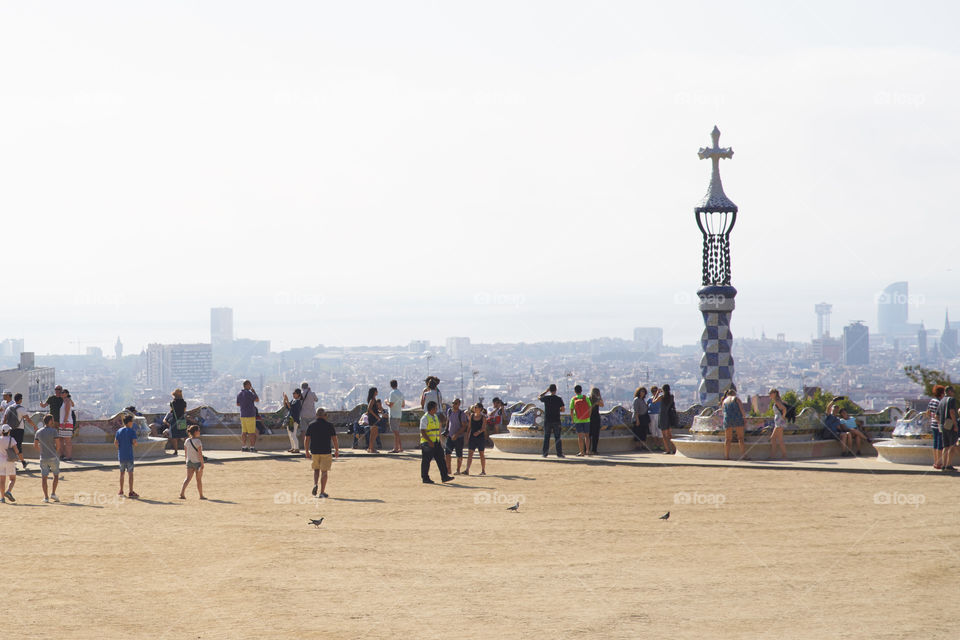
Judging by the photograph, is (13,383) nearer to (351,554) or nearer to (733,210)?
(733,210)

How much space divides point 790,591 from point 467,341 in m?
188

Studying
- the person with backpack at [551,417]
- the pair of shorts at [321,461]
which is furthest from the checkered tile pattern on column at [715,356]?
the pair of shorts at [321,461]

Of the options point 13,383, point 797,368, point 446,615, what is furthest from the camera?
point 797,368

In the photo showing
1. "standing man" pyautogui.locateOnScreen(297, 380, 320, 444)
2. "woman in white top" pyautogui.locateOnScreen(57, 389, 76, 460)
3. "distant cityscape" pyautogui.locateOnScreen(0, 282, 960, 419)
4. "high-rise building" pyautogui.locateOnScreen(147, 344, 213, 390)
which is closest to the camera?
"woman in white top" pyautogui.locateOnScreen(57, 389, 76, 460)

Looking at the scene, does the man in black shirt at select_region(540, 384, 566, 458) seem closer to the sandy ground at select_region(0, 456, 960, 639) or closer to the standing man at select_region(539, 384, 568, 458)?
the standing man at select_region(539, 384, 568, 458)

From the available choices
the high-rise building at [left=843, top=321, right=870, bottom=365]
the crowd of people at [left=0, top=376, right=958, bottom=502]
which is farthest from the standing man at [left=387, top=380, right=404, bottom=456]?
the high-rise building at [left=843, top=321, right=870, bottom=365]

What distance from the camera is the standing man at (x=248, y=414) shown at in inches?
1005

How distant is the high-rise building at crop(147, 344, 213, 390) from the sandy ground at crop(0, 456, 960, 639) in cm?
12996

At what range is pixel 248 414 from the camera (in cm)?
2598

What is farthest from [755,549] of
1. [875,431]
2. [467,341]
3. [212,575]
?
[467,341]

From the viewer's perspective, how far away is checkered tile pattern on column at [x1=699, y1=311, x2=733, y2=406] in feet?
110

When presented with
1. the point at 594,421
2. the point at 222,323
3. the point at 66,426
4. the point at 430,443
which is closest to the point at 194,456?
the point at 430,443

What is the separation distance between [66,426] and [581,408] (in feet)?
35.2

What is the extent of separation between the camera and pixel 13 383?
110062 mm
